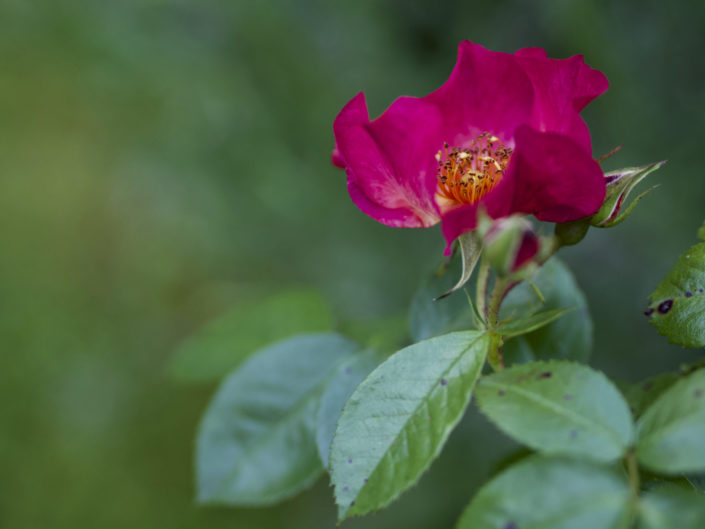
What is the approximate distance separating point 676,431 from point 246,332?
575mm

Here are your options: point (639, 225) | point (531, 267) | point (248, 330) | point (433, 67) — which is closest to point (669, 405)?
point (531, 267)

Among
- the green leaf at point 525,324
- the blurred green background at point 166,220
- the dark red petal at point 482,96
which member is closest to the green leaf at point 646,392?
the green leaf at point 525,324

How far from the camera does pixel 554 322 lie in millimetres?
519

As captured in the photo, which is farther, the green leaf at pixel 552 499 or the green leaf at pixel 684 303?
the green leaf at pixel 684 303

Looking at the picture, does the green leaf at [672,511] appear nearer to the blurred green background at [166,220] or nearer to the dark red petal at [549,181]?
the dark red petal at [549,181]

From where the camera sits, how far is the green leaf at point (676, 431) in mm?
276

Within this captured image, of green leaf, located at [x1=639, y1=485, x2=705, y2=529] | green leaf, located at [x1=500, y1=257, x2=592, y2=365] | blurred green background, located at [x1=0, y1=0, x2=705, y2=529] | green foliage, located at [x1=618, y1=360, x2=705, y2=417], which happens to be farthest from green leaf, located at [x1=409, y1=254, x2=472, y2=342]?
blurred green background, located at [x1=0, y1=0, x2=705, y2=529]

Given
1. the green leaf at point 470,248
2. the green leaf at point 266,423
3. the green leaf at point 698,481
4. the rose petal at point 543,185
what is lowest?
the green leaf at point 698,481

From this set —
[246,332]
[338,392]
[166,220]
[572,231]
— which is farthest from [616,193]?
[166,220]

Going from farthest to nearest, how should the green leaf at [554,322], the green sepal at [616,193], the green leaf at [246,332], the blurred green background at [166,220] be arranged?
the blurred green background at [166,220] → the green leaf at [246,332] → the green leaf at [554,322] → the green sepal at [616,193]

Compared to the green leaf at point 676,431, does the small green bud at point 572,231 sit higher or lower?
higher

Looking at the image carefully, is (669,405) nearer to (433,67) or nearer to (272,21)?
(433,67)

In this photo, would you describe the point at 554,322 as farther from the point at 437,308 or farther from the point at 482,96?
the point at 482,96

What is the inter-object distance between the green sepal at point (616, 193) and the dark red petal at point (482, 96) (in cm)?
8
